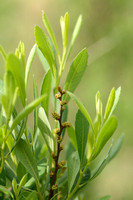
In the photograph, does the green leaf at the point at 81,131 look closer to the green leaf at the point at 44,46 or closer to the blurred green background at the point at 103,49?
the green leaf at the point at 44,46

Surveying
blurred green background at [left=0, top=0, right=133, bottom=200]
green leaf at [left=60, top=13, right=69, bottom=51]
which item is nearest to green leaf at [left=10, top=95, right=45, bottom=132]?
green leaf at [left=60, top=13, right=69, bottom=51]

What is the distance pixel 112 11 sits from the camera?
2.01 meters

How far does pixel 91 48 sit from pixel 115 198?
0.92 m

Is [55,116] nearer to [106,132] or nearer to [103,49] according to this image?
[106,132]

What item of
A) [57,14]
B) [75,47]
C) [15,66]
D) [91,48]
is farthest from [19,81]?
[57,14]

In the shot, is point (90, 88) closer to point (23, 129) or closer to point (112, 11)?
point (112, 11)

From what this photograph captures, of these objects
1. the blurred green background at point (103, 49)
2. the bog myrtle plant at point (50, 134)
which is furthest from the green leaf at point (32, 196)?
the blurred green background at point (103, 49)

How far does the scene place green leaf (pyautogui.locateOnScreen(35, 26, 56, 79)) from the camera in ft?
1.21

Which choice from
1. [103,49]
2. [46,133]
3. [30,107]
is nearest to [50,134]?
[46,133]

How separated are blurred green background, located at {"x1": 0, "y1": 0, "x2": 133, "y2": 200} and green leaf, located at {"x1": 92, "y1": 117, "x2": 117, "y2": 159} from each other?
4.61 feet

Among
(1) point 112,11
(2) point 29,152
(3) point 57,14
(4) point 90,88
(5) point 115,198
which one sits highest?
(3) point 57,14

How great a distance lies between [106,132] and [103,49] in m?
1.55

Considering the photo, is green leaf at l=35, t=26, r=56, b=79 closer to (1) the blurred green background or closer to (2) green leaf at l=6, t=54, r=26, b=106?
(2) green leaf at l=6, t=54, r=26, b=106

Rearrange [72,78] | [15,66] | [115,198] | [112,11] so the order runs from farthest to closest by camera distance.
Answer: [112,11]
[115,198]
[72,78]
[15,66]
